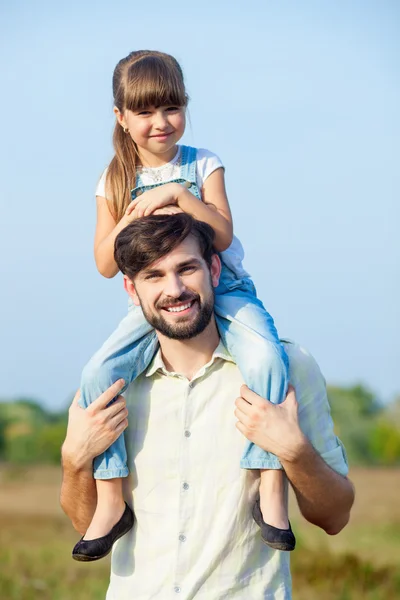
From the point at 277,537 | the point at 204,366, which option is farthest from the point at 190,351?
the point at 277,537

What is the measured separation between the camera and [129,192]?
15.3 feet

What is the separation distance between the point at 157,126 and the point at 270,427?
1399 mm

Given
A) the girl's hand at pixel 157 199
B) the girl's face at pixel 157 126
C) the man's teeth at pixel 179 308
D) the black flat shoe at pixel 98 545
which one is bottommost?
the black flat shoe at pixel 98 545

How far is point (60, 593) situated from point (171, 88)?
24.8 feet

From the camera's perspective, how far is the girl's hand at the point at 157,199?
442cm

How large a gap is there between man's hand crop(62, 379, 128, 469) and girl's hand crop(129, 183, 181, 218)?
75cm

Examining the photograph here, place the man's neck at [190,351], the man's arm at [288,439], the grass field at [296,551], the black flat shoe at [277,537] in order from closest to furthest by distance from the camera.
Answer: the black flat shoe at [277,537], the man's arm at [288,439], the man's neck at [190,351], the grass field at [296,551]

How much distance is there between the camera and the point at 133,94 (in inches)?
177

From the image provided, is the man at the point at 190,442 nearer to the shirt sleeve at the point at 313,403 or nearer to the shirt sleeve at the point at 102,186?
the shirt sleeve at the point at 313,403

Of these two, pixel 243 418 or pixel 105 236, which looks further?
pixel 105 236

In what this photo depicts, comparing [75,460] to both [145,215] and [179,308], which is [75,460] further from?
[145,215]

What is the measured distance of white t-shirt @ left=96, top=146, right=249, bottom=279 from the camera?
4668 millimetres

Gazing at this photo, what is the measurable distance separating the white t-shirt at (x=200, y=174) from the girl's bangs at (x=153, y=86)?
0.29 meters

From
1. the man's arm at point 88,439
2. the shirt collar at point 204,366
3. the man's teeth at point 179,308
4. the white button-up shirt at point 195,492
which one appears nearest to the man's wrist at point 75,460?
the man's arm at point 88,439
